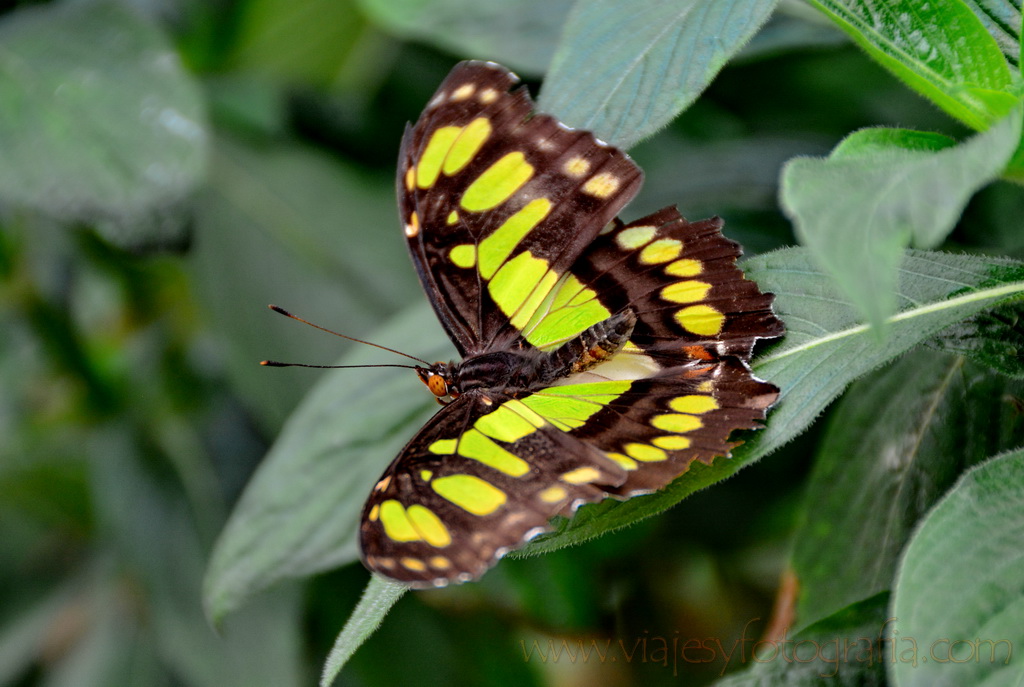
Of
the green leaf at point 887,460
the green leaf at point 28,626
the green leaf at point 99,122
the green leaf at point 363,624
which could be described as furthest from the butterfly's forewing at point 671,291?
the green leaf at point 28,626

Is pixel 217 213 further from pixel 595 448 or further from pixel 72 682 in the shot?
pixel 595 448

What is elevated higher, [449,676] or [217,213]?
[217,213]

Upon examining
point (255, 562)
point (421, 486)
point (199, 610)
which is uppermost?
point (421, 486)

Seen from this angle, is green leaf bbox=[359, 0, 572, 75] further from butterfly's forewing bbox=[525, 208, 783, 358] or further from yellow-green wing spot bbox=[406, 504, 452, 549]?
yellow-green wing spot bbox=[406, 504, 452, 549]

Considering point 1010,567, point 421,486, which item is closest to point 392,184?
point 421,486

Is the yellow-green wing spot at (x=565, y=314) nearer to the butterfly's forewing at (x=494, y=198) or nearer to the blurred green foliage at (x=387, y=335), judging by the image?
the butterfly's forewing at (x=494, y=198)

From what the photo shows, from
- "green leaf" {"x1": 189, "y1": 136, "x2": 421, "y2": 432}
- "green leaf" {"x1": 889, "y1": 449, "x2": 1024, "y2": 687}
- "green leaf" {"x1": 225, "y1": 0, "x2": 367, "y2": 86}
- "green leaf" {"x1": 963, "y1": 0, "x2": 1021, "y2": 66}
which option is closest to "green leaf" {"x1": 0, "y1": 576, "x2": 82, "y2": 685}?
"green leaf" {"x1": 189, "y1": 136, "x2": 421, "y2": 432}

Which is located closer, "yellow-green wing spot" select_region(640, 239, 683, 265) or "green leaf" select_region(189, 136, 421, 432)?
"yellow-green wing spot" select_region(640, 239, 683, 265)
